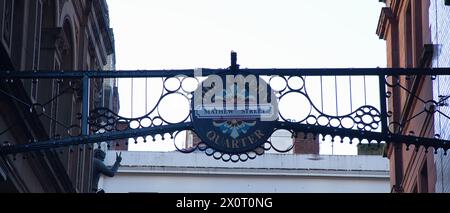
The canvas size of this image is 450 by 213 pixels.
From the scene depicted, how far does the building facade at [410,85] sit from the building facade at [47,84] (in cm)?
563

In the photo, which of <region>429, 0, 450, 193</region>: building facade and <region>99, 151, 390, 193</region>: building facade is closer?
<region>429, 0, 450, 193</region>: building facade

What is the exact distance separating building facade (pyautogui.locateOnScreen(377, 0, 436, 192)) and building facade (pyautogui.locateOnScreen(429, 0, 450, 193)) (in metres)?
0.37

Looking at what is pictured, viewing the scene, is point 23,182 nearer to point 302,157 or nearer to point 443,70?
point 443,70

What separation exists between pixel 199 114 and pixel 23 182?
5.42m

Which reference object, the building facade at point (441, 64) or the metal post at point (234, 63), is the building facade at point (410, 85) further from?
the metal post at point (234, 63)

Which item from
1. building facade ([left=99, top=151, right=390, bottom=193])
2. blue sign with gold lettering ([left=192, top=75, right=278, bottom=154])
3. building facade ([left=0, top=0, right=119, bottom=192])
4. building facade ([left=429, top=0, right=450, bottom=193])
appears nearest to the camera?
blue sign with gold lettering ([left=192, top=75, right=278, bottom=154])

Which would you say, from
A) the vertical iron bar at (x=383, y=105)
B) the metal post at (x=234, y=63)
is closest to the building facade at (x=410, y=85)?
the vertical iron bar at (x=383, y=105)

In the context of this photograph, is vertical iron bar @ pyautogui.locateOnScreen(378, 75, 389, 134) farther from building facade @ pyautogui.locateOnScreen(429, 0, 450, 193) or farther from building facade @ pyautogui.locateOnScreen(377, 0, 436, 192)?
building facade @ pyautogui.locateOnScreen(377, 0, 436, 192)

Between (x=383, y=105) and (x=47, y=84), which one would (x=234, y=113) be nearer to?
(x=383, y=105)

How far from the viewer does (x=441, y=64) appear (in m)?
20.8

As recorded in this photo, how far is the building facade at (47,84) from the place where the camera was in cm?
1922

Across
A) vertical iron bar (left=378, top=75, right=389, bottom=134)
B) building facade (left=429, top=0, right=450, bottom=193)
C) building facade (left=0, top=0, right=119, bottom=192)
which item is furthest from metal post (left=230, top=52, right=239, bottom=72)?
building facade (left=429, top=0, right=450, bottom=193)

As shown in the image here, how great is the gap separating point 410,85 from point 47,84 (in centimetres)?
701

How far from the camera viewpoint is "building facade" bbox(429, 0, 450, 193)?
65.5ft
